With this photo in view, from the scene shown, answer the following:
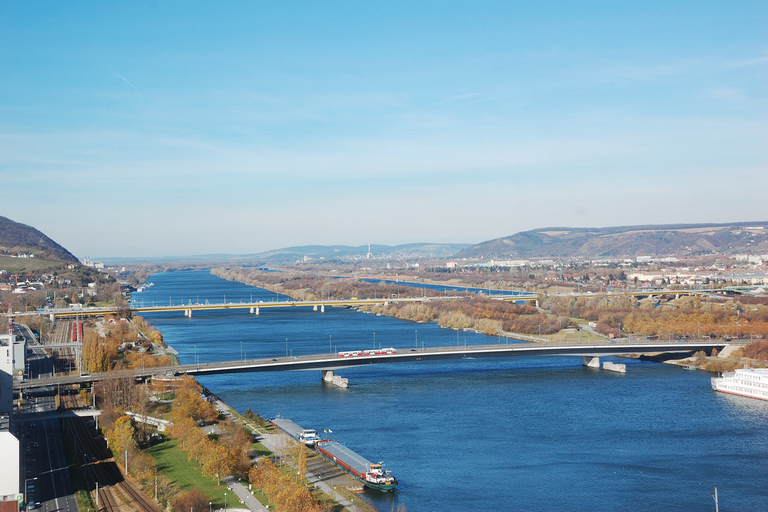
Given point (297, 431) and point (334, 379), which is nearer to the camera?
point (297, 431)

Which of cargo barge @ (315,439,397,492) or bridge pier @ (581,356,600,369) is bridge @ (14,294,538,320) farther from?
cargo barge @ (315,439,397,492)

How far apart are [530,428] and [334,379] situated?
7.42 m

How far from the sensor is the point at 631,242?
12631 cm

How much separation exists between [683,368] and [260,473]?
1793cm

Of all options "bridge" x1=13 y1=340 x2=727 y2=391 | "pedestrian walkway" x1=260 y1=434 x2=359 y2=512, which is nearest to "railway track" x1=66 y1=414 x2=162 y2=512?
"pedestrian walkway" x1=260 y1=434 x2=359 y2=512

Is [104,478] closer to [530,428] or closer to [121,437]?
[121,437]

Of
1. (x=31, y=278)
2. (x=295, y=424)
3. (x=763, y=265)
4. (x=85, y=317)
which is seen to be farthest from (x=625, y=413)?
(x=763, y=265)

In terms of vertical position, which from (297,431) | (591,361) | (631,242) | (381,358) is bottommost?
(591,361)

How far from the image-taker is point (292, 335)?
33188 millimetres

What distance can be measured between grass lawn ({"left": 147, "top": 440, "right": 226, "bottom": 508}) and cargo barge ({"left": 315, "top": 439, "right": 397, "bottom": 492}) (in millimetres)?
2213

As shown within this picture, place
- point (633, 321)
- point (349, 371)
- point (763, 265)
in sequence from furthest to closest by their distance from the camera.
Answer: point (763, 265), point (633, 321), point (349, 371)

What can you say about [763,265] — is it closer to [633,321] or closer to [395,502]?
[633,321]

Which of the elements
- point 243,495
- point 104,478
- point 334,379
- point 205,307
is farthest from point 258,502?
→ point 205,307

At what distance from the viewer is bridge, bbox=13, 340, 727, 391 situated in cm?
1944
